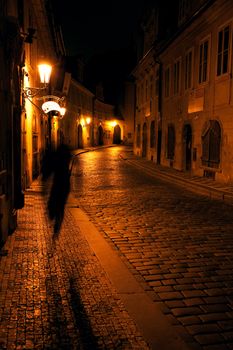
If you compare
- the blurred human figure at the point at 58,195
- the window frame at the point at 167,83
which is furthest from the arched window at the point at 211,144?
the window frame at the point at 167,83

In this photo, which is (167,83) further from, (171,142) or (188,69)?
(188,69)

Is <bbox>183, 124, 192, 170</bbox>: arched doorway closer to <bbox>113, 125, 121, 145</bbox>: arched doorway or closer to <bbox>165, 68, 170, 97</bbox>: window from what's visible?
<bbox>165, 68, 170, 97</bbox>: window

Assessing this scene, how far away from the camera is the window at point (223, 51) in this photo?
45.0 ft

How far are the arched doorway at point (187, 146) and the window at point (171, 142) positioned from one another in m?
1.82

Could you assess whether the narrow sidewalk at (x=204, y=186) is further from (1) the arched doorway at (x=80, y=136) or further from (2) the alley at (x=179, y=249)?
(1) the arched doorway at (x=80, y=136)

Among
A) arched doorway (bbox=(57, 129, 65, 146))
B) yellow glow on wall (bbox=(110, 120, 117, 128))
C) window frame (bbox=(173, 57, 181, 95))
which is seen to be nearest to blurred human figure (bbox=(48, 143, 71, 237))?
window frame (bbox=(173, 57, 181, 95))

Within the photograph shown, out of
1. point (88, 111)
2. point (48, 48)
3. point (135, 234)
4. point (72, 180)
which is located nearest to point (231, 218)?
point (135, 234)

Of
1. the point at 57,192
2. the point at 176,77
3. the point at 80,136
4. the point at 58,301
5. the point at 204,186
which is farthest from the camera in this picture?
the point at 80,136

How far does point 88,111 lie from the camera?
4584 cm

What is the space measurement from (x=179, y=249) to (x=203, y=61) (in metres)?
12.0

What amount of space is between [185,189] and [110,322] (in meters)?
10.6

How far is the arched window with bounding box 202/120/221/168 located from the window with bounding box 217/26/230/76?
208 centimetres

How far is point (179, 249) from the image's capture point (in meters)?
6.18

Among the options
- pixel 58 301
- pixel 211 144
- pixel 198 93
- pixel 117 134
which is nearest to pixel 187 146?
pixel 198 93
